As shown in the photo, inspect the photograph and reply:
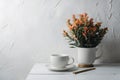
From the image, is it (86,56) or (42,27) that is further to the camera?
(42,27)

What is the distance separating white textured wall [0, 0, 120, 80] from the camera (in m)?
1.61

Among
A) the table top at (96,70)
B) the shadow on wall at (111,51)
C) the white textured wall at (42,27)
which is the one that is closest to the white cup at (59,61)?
the table top at (96,70)

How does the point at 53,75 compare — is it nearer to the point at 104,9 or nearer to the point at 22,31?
the point at 22,31

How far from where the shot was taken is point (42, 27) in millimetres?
1620

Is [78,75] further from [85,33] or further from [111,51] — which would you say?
[111,51]

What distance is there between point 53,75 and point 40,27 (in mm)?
426

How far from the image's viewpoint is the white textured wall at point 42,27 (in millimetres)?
1611

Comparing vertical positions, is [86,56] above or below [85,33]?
below

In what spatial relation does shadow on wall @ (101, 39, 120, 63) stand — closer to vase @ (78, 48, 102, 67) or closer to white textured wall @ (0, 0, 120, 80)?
white textured wall @ (0, 0, 120, 80)

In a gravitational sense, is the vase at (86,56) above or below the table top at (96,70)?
above

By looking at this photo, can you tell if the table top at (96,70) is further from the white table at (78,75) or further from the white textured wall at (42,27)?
the white textured wall at (42,27)

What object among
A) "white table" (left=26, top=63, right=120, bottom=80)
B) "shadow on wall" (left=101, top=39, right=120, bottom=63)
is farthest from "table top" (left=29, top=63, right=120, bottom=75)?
"shadow on wall" (left=101, top=39, right=120, bottom=63)

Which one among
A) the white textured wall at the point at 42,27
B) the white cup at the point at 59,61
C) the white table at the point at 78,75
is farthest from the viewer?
the white textured wall at the point at 42,27

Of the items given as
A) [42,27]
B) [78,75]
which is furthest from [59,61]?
[42,27]
